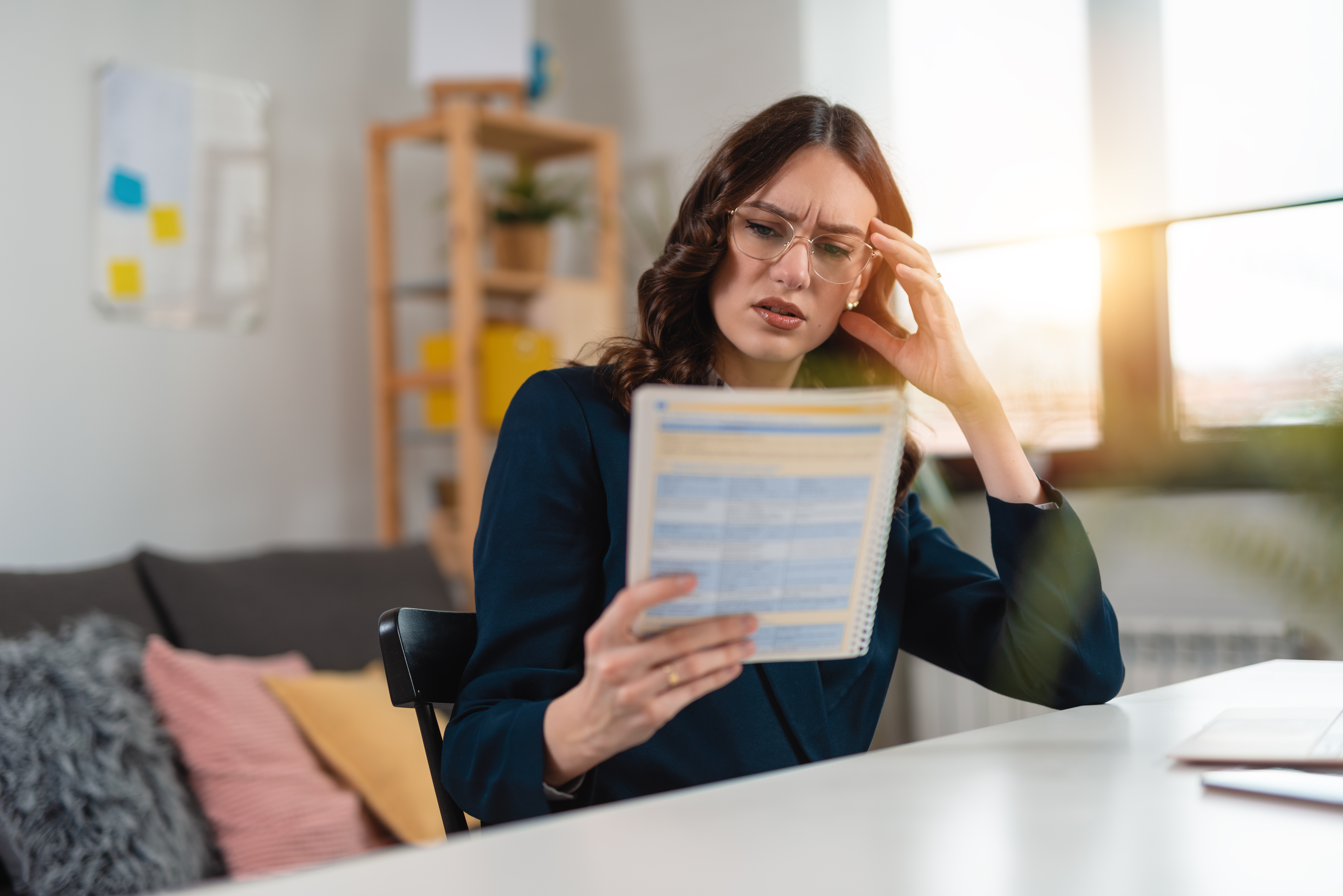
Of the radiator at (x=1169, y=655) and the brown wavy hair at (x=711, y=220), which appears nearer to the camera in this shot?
the brown wavy hair at (x=711, y=220)

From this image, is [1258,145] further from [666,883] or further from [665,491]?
[666,883]

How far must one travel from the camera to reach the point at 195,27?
2.90m

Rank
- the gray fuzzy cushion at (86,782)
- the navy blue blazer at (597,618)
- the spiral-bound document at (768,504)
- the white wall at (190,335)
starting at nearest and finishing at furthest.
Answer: the spiral-bound document at (768,504), the navy blue blazer at (597,618), the gray fuzzy cushion at (86,782), the white wall at (190,335)

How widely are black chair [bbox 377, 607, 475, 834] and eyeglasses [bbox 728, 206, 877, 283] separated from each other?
1.59 ft

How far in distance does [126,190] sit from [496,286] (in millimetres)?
916

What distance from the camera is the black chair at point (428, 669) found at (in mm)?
971

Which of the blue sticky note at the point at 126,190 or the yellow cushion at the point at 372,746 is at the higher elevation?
the blue sticky note at the point at 126,190

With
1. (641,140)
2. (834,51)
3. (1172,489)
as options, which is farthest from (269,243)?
(1172,489)

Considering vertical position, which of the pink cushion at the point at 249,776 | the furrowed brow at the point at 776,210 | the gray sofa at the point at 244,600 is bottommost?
the pink cushion at the point at 249,776

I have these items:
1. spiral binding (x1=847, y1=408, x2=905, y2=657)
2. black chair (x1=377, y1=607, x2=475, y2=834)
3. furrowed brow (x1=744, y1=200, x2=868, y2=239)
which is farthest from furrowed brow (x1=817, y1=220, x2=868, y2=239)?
black chair (x1=377, y1=607, x2=475, y2=834)

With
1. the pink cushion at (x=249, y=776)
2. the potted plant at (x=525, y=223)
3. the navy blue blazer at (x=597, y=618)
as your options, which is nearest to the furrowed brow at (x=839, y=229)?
the navy blue blazer at (x=597, y=618)

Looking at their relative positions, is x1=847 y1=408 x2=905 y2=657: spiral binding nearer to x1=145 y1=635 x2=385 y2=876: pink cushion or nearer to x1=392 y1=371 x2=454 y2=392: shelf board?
x1=145 y1=635 x2=385 y2=876: pink cushion

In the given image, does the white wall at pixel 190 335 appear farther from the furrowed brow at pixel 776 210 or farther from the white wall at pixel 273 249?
the furrowed brow at pixel 776 210

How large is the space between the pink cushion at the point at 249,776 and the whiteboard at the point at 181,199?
1.19m
